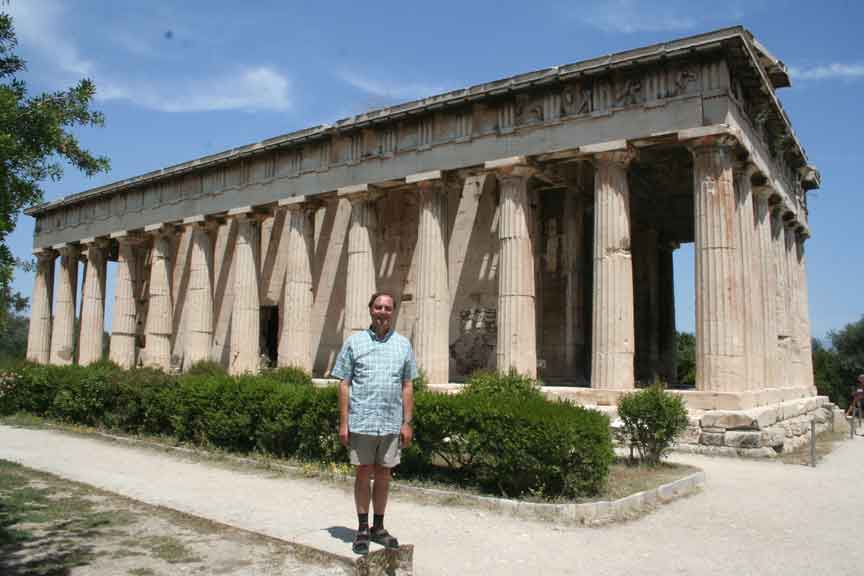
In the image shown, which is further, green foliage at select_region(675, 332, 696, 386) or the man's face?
green foliage at select_region(675, 332, 696, 386)

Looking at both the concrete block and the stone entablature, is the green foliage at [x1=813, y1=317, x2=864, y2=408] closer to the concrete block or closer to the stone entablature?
the stone entablature

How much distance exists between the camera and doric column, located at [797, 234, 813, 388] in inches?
919

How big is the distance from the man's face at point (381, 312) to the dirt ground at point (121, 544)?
2016mm

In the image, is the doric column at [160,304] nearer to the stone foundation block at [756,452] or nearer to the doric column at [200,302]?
the doric column at [200,302]

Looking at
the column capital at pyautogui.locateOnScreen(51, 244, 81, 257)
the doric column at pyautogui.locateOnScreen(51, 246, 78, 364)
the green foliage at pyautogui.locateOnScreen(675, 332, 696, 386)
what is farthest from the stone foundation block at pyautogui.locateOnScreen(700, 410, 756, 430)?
the column capital at pyautogui.locateOnScreen(51, 244, 81, 257)

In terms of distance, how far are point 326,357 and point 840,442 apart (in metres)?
15.9

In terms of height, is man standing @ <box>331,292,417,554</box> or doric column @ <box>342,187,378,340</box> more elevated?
doric column @ <box>342,187,378,340</box>

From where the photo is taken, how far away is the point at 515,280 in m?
18.0

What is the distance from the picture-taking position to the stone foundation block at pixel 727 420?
539 inches

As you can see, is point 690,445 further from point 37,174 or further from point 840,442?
point 37,174

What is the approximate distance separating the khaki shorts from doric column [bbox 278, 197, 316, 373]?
53.4ft

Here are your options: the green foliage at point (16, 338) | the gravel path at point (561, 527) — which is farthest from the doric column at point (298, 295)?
the green foliage at point (16, 338)

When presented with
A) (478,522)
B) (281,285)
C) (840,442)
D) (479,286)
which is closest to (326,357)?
(281,285)

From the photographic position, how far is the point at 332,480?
32.5 ft
